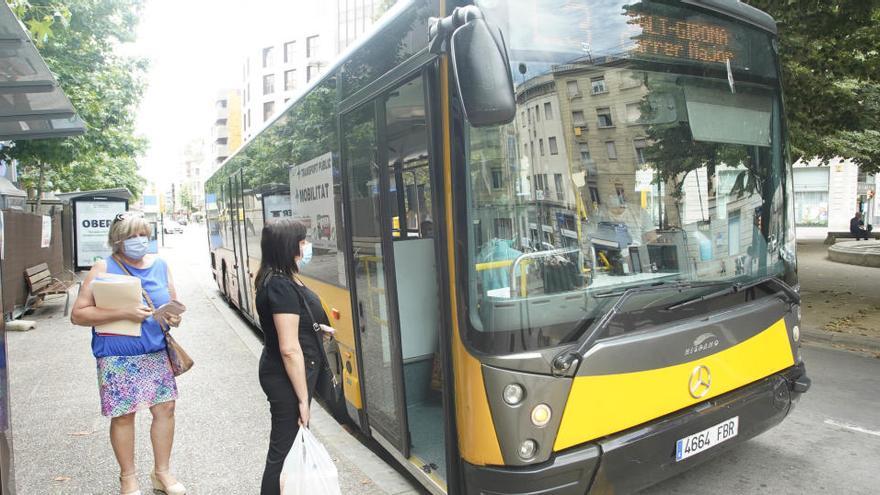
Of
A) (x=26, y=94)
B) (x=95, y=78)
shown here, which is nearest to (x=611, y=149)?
(x=26, y=94)

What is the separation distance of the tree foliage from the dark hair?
786 centimetres

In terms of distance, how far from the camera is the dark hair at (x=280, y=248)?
2957 millimetres

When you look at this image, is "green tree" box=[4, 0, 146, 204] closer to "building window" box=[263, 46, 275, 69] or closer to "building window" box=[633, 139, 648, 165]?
"building window" box=[633, 139, 648, 165]

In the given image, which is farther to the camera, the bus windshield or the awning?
the awning

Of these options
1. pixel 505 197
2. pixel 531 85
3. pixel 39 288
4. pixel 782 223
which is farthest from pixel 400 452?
pixel 39 288

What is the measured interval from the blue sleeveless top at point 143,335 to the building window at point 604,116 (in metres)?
2.72

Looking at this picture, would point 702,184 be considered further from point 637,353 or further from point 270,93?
point 270,93

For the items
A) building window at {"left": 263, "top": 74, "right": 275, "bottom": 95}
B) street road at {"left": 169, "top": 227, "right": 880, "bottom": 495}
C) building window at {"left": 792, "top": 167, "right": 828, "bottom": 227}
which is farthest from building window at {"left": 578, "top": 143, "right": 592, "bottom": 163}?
building window at {"left": 263, "top": 74, "right": 275, "bottom": 95}

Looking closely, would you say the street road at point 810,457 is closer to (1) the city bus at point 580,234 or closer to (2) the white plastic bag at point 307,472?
(1) the city bus at point 580,234

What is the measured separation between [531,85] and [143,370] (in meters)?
2.76

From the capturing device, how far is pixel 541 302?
110 inches

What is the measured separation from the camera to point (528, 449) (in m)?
2.75

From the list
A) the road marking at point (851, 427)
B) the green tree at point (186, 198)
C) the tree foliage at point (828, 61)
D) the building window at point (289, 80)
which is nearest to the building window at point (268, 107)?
the building window at point (289, 80)

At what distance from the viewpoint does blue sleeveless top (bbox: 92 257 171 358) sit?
11.1ft
